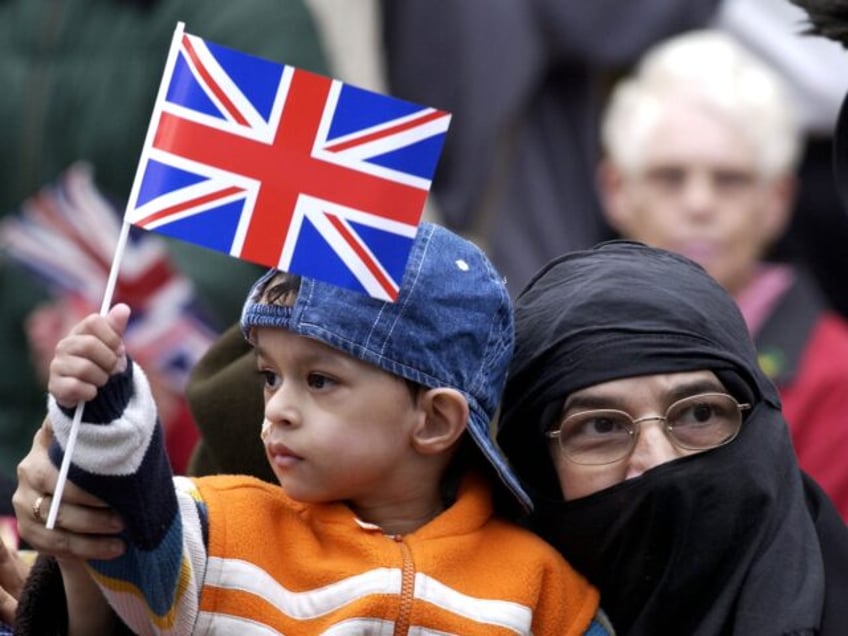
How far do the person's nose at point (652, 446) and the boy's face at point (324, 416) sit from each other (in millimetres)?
431

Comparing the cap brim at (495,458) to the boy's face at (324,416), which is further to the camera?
the cap brim at (495,458)

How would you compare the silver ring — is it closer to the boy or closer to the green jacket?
the boy

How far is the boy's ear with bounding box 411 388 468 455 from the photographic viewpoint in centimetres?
438

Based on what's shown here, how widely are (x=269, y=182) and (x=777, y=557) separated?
1.07m

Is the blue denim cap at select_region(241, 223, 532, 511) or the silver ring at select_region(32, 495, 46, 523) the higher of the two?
the blue denim cap at select_region(241, 223, 532, 511)

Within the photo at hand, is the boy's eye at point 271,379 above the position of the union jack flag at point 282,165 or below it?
below

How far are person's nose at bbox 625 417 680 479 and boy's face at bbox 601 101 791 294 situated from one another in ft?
11.2

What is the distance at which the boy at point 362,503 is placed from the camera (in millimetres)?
4207

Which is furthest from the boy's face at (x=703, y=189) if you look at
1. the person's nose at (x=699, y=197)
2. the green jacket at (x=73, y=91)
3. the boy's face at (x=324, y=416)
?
the boy's face at (x=324, y=416)

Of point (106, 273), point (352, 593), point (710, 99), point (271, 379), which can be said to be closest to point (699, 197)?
point (710, 99)

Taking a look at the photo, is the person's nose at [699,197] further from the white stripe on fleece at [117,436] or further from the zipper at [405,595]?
the white stripe on fleece at [117,436]

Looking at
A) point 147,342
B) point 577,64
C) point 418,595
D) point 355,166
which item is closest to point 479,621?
point 418,595

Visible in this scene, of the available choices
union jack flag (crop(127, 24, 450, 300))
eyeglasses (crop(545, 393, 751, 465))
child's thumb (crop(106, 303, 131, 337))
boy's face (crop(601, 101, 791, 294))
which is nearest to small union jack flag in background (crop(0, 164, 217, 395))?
boy's face (crop(601, 101, 791, 294))

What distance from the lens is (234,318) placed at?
7.37 metres
